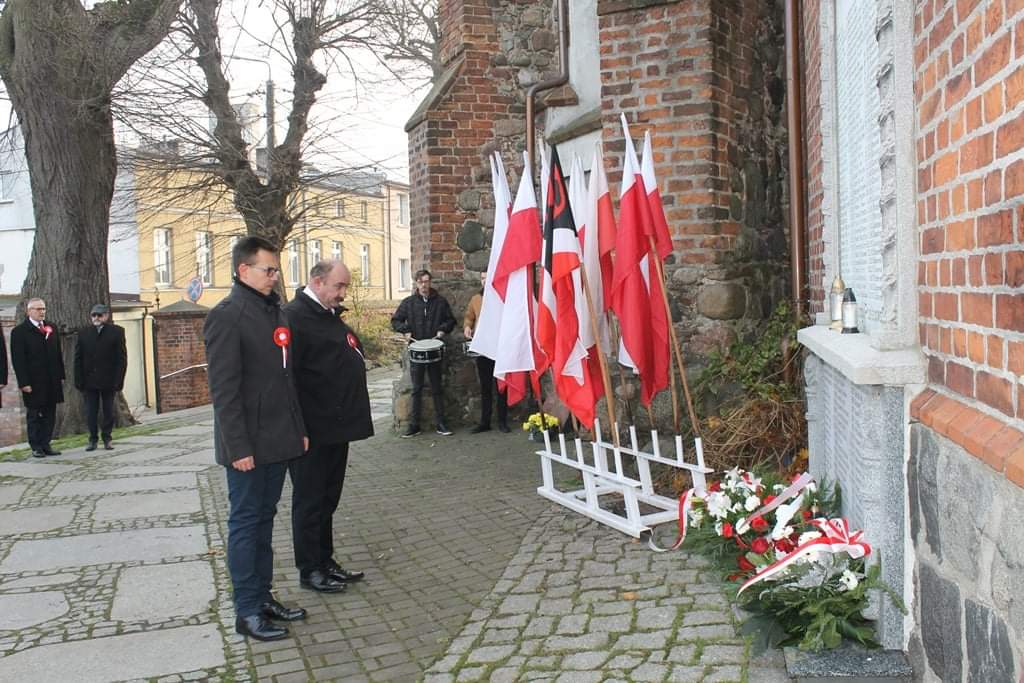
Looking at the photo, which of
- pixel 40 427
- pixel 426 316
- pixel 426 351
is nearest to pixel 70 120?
pixel 40 427

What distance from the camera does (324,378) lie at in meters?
5.27

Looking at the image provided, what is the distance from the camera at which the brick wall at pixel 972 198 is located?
2.20 meters

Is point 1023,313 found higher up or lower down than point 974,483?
higher up

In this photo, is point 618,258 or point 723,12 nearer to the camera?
point 618,258

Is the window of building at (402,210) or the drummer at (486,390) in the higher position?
the window of building at (402,210)

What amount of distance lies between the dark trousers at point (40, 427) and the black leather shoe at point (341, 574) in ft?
23.1

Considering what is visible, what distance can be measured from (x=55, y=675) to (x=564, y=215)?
12.5ft

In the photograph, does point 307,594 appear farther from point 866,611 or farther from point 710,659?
point 866,611

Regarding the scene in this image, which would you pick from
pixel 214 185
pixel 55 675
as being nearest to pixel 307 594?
pixel 55 675

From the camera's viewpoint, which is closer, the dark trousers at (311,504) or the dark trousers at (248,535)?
the dark trousers at (248,535)

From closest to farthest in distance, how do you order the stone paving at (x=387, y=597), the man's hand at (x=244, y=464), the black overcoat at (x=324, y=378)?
the stone paving at (x=387, y=597) → the man's hand at (x=244, y=464) → the black overcoat at (x=324, y=378)

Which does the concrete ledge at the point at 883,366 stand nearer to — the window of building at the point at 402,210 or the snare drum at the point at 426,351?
the snare drum at the point at 426,351

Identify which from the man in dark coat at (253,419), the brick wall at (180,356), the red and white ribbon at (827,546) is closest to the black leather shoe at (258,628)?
the man in dark coat at (253,419)

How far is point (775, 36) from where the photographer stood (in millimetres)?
7488
